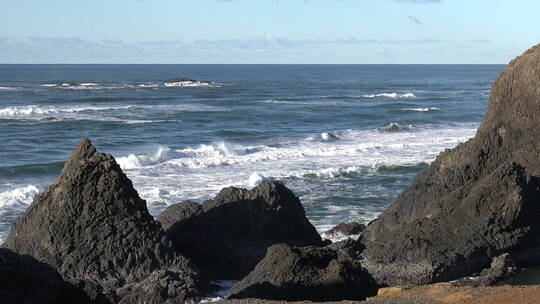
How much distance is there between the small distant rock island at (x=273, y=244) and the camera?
48.8 ft

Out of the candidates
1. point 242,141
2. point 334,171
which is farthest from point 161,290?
point 242,141

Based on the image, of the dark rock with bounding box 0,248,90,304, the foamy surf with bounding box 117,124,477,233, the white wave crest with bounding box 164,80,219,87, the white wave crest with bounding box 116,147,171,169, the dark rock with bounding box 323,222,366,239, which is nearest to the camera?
the dark rock with bounding box 0,248,90,304

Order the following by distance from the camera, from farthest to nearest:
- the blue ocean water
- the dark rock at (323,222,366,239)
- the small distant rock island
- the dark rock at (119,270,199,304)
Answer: the blue ocean water, the dark rock at (323,222,366,239), the small distant rock island, the dark rock at (119,270,199,304)

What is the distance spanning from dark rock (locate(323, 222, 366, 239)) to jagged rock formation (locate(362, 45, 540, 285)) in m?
1.45

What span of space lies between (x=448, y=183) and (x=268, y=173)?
1394 centimetres

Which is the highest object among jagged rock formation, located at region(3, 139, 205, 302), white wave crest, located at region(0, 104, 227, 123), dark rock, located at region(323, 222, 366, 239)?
jagged rock formation, located at region(3, 139, 205, 302)

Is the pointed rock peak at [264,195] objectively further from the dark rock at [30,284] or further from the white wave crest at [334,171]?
the white wave crest at [334,171]

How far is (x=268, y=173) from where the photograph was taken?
3403 cm

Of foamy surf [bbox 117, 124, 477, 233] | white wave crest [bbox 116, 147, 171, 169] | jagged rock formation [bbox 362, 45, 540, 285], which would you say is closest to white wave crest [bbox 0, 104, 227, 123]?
foamy surf [bbox 117, 124, 477, 233]

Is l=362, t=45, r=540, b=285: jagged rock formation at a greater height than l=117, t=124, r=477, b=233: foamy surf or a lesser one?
greater

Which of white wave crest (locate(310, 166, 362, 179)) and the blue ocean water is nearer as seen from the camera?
the blue ocean water

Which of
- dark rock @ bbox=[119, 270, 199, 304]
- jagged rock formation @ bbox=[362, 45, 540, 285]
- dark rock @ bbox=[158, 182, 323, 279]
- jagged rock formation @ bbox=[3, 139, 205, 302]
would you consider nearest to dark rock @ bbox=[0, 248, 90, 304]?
dark rock @ bbox=[119, 270, 199, 304]

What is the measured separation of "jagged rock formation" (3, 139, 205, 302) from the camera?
1597 centimetres

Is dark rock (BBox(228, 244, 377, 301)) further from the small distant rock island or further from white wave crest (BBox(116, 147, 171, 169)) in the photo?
white wave crest (BBox(116, 147, 171, 169))
